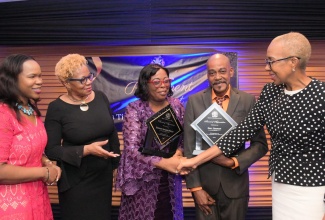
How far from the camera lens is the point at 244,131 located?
2570 mm

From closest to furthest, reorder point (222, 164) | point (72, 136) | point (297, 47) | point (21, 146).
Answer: point (297, 47), point (21, 146), point (222, 164), point (72, 136)

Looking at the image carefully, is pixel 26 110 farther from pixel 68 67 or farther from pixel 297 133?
pixel 297 133

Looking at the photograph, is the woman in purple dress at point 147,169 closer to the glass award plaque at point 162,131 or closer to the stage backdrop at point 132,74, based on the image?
the glass award plaque at point 162,131

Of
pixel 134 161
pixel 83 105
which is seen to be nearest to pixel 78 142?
pixel 83 105

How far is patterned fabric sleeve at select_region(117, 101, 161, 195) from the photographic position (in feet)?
9.25

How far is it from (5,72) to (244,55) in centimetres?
357

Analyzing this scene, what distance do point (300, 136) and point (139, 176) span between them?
1.31 m

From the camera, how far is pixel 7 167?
2152 mm

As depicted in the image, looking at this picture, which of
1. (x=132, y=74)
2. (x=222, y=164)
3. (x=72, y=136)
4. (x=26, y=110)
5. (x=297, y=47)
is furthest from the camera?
(x=132, y=74)

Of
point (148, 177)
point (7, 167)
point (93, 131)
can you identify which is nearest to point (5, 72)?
point (7, 167)

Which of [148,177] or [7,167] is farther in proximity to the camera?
[148,177]

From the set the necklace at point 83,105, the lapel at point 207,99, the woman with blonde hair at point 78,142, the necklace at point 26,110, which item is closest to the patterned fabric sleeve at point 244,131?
the lapel at point 207,99

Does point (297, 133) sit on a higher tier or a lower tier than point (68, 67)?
lower

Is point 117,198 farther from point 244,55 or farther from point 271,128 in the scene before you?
point 271,128
